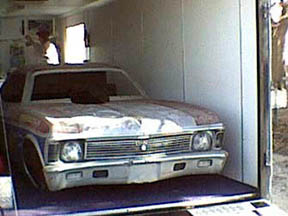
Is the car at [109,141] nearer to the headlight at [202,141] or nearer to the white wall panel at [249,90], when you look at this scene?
the headlight at [202,141]

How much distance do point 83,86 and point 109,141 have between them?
1777 millimetres

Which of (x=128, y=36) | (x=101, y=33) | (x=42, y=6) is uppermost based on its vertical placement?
(x=42, y=6)

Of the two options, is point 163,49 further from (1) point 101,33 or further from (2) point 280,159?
(2) point 280,159

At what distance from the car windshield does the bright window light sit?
4.54ft

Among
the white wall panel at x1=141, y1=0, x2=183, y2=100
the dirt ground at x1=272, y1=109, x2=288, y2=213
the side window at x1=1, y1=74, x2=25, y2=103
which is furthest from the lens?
the white wall panel at x1=141, y1=0, x2=183, y2=100

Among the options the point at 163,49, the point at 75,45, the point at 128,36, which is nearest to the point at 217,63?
the point at 163,49

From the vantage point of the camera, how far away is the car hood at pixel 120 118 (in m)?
4.55

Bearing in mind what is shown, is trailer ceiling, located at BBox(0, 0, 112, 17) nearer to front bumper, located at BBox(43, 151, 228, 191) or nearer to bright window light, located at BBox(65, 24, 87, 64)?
bright window light, located at BBox(65, 24, 87, 64)

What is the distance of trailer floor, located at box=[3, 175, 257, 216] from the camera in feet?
14.2

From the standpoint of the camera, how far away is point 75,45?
8.05 meters

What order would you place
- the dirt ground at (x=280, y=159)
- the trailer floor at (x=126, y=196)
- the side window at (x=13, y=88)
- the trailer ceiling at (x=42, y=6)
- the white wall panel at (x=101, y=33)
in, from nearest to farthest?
the trailer floor at (x=126, y=196) → the dirt ground at (x=280, y=159) → the side window at (x=13, y=88) → the trailer ceiling at (x=42, y=6) → the white wall panel at (x=101, y=33)

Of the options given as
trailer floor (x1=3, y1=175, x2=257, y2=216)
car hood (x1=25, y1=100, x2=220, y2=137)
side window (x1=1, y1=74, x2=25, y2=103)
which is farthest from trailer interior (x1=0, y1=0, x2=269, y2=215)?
side window (x1=1, y1=74, x2=25, y2=103)

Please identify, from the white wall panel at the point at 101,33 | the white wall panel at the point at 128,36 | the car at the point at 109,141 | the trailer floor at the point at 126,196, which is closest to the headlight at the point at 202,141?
the car at the point at 109,141

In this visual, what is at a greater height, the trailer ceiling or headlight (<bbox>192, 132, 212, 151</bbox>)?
the trailer ceiling
